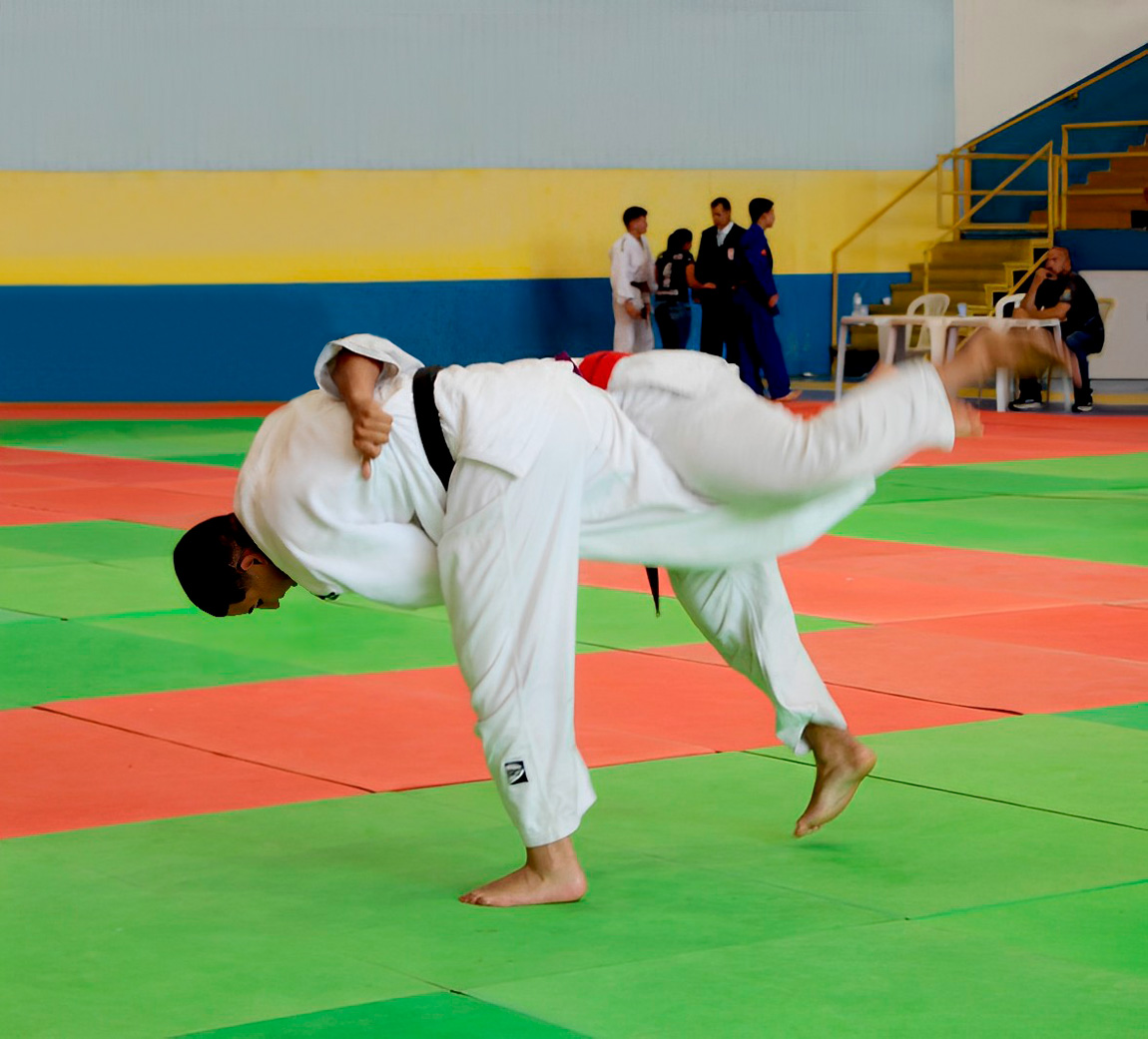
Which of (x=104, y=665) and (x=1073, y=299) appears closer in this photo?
(x=104, y=665)

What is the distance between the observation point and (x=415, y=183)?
2331cm

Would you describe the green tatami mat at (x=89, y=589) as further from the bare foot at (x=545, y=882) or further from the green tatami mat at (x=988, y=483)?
the green tatami mat at (x=988, y=483)

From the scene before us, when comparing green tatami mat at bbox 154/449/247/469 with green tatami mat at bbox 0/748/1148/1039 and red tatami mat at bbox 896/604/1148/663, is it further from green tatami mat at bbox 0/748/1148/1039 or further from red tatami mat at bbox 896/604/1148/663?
green tatami mat at bbox 0/748/1148/1039

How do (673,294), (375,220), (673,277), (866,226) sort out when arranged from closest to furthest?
(673,277) < (673,294) < (375,220) < (866,226)

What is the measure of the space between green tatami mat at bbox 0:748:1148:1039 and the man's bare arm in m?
1.08

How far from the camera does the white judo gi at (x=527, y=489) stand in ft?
14.8

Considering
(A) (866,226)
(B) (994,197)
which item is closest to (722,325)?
(A) (866,226)

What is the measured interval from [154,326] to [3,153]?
8.15ft

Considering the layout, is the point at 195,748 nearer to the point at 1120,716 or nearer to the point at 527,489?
the point at 527,489

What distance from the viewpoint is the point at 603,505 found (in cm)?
470

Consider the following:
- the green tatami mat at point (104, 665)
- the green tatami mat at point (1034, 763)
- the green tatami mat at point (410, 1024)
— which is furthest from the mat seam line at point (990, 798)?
the green tatami mat at point (104, 665)

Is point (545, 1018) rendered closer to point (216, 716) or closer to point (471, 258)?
point (216, 716)

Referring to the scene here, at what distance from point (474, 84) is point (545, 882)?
19.7 meters

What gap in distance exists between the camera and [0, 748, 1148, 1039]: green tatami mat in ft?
13.1
